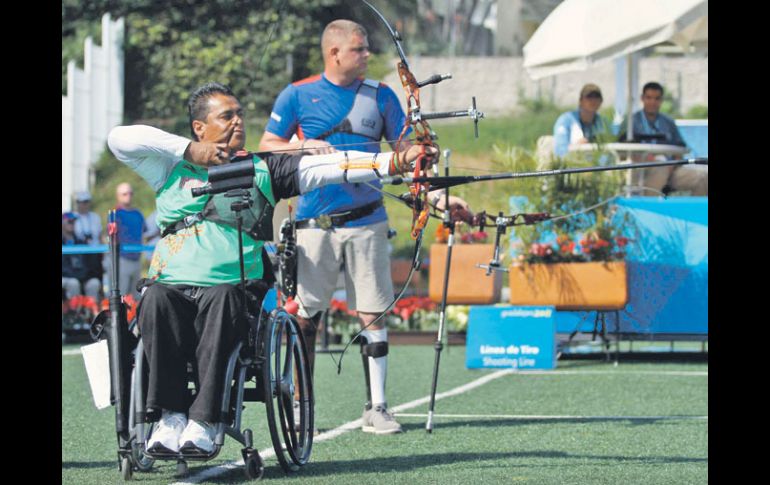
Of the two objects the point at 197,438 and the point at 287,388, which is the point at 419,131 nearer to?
the point at 287,388

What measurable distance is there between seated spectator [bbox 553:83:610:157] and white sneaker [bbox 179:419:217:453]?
707 cm

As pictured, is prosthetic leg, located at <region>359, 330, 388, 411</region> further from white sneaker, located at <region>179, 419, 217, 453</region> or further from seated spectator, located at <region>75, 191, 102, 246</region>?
seated spectator, located at <region>75, 191, 102, 246</region>

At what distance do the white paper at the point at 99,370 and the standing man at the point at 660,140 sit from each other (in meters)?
7.03

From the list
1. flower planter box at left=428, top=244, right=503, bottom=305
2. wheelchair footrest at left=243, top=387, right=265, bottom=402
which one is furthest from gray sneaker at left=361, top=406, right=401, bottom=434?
flower planter box at left=428, top=244, right=503, bottom=305

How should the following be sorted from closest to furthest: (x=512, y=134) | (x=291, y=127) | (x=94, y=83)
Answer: (x=291, y=127) < (x=94, y=83) < (x=512, y=134)

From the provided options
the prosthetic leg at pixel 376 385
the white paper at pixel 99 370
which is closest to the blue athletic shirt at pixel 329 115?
the prosthetic leg at pixel 376 385

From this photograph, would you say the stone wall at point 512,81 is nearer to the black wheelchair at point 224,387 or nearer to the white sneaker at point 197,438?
the black wheelchair at point 224,387

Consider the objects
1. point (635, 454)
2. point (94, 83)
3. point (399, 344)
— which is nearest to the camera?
point (635, 454)

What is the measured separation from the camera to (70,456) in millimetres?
6512

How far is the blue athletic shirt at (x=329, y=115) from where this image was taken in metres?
7.12

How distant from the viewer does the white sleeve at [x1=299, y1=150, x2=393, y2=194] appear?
548 cm
